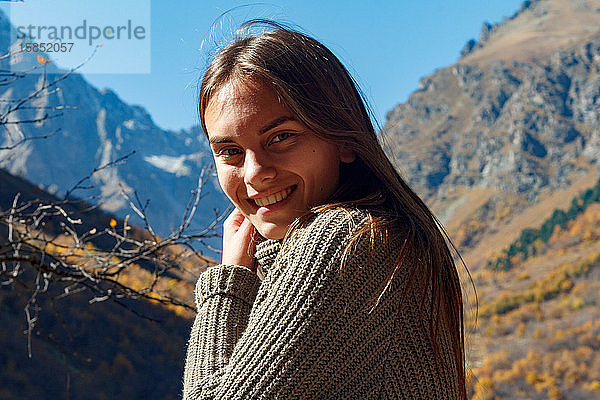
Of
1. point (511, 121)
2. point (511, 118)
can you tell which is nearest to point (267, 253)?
point (511, 121)

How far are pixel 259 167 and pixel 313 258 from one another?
23cm

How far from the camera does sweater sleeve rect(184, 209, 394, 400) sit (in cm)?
100

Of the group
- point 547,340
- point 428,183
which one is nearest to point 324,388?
point 547,340

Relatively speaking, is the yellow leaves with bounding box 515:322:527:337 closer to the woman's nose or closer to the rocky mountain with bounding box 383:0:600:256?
the rocky mountain with bounding box 383:0:600:256

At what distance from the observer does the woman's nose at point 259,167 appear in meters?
1.16

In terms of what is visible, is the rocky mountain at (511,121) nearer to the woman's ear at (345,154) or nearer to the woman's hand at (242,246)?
the woman's hand at (242,246)

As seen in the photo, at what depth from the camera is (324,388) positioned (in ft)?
3.34

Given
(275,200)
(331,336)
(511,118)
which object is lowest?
(331,336)

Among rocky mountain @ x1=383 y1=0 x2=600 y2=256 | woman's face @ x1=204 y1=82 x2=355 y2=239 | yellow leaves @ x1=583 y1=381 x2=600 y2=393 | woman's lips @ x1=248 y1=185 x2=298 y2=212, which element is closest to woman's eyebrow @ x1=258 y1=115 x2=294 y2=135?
woman's face @ x1=204 y1=82 x2=355 y2=239

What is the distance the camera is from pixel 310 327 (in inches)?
39.4

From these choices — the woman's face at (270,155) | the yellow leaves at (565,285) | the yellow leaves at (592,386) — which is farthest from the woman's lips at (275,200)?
the yellow leaves at (565,285)

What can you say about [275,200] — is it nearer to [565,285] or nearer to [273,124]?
[273,124]

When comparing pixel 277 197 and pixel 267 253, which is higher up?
pixel 277 197

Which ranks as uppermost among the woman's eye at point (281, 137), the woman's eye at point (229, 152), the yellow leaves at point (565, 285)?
the woman's eye at point (281, 137)
